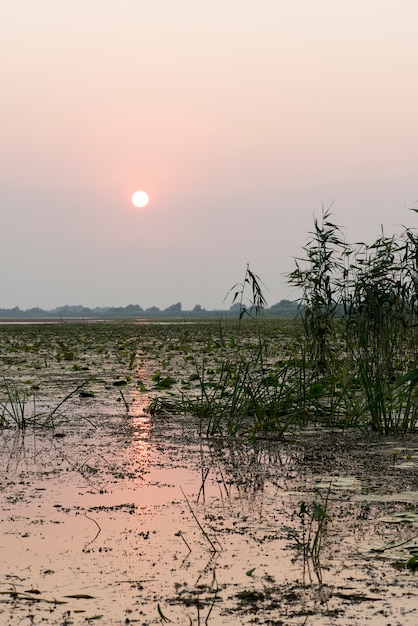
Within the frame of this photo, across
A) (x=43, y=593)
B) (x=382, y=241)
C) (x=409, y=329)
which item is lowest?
(x=43, y=593)

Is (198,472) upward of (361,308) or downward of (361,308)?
downward

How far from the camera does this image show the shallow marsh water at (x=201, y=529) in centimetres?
404

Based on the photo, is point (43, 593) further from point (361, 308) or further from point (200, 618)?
point (361, 308)

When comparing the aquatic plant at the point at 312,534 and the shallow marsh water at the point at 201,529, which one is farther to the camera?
the aquatic plant at the point at 312,534

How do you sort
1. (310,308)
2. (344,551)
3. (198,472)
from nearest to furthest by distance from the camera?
(344,551) < (198,472) < (310,308)

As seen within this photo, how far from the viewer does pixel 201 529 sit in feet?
17.1

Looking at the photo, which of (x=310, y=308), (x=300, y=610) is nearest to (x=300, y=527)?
(x=300, y=610)

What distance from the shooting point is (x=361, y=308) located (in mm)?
9672

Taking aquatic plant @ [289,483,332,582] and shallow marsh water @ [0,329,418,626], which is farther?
aquatic plant @ [289,483,332,582]

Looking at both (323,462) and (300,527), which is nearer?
(300,527)

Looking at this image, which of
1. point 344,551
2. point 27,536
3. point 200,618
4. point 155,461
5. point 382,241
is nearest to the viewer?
point 200,618

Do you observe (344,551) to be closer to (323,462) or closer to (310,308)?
(323,462)

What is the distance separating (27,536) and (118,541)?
56cm

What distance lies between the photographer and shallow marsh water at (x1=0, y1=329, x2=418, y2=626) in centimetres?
404
